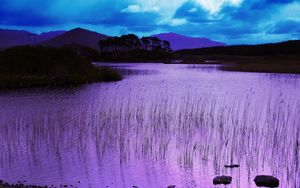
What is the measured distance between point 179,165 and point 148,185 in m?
2.36

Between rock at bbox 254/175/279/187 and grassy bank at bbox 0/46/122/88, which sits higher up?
grassy bank at bbox 0/46/122/88

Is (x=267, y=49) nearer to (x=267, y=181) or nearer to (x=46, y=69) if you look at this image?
(x=46, y=69)

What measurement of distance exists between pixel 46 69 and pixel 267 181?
4635cm

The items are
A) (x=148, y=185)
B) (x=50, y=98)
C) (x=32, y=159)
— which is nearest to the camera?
(x=148, y=185)

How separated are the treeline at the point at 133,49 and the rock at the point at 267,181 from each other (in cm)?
14513

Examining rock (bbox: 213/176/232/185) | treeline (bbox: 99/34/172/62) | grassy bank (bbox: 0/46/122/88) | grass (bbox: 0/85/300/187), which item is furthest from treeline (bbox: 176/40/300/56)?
rock (bbox: 213/176/232/185)

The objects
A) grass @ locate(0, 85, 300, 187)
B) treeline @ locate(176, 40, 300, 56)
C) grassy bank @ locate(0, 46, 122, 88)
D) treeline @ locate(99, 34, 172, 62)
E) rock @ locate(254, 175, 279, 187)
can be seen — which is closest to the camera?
rock @ locate(254, 175, 279, 187)

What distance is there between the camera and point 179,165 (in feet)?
50.5

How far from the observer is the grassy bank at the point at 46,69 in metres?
48.9

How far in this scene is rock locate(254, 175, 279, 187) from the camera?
42.5ft

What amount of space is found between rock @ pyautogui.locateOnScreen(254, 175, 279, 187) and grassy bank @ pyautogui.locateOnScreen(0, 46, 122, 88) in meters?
37.8

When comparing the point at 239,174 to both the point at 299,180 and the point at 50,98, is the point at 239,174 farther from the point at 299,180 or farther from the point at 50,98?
the point at 50,98

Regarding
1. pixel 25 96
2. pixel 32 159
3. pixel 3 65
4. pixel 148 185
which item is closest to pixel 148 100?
pixel 25 96

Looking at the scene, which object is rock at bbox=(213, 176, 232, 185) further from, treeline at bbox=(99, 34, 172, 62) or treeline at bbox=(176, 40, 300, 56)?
treeline at bbox=(99, 34, 172, 62)
